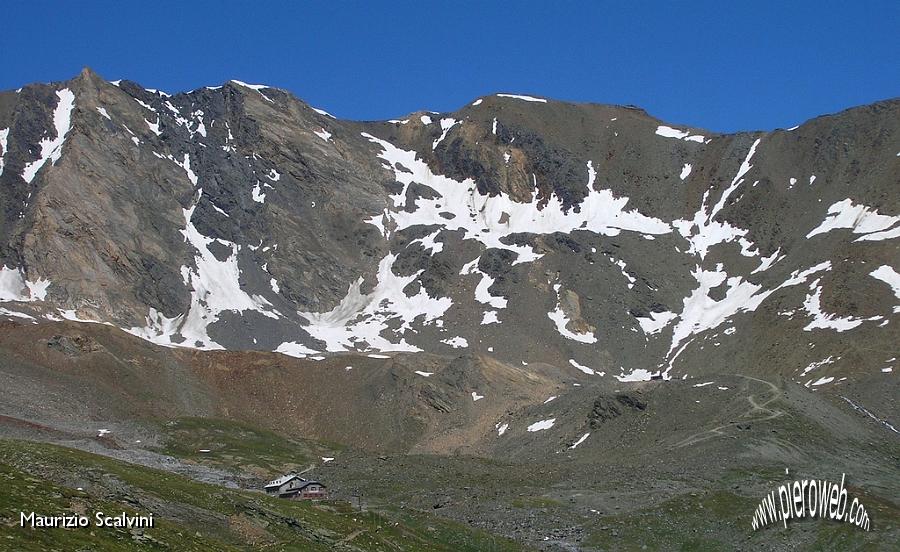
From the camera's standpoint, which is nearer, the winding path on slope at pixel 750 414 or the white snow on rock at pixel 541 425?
the winding path on slope at pixel 750 414

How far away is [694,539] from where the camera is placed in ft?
251

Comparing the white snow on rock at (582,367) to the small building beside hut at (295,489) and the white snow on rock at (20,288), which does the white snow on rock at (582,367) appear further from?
the small building beside hut at (295,489)

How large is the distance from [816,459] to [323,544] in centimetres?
5807

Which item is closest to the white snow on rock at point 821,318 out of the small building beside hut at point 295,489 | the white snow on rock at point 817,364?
the white snow on rock at point 817,364

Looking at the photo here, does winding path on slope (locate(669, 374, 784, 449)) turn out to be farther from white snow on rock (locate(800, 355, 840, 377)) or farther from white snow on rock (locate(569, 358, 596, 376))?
white snow on rock (locate(569, 358, 596, 376))

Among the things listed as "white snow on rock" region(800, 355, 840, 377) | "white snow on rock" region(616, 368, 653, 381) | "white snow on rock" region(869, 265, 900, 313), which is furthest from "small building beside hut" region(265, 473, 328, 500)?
"white snow on rock" region(869, 265, 900, 313)

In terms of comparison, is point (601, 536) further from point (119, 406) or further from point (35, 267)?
point (35, 267)

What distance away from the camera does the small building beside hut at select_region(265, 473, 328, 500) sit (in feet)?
271

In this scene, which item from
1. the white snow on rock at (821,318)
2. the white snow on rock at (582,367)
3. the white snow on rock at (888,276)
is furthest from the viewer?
the white snow on rock at (582,367)

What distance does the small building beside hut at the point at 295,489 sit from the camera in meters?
82.6

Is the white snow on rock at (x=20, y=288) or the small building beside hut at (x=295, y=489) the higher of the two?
the white snow on rock at (x=20, y=288)

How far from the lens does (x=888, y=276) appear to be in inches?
7126

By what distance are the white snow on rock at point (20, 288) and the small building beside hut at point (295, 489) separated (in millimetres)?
123819

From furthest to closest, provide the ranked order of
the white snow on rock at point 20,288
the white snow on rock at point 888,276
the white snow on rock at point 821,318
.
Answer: the white snow on rock at point 20,288 → the white snow on rock at point 888,276 → the white snow on rock at point 821,318
